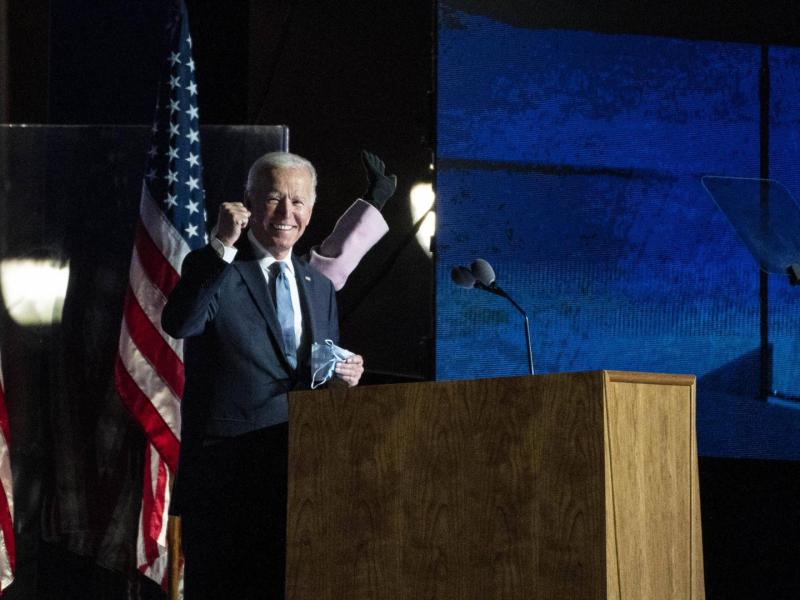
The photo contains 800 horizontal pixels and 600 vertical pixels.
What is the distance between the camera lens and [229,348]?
9.99 ft

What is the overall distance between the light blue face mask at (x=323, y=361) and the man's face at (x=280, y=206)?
0.34 metres

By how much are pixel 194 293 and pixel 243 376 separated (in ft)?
0.86

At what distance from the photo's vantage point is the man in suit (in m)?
2.92

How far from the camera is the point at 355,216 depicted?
159 inches

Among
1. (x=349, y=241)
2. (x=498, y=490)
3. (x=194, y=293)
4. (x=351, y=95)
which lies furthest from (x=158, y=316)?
(x=498, y=490)

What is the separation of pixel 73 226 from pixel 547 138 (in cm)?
171

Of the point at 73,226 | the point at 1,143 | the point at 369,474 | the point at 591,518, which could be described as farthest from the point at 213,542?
the point at 1,143

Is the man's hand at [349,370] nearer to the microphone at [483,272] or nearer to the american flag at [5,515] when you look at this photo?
the microphone at [483,272]

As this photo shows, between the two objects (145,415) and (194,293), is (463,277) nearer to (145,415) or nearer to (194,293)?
(194,293)

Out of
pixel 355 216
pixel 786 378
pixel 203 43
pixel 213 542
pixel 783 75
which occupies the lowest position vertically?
pixel 213 542

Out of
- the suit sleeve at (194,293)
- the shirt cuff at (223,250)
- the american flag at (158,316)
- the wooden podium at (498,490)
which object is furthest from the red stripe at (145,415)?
the wooden podium at (498,490)

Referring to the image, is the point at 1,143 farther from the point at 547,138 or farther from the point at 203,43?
the point at 547,138

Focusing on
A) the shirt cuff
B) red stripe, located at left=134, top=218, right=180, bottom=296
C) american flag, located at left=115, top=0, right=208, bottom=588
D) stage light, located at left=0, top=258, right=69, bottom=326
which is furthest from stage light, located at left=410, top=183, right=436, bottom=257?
stage light, located at left=0, top=258, right=69, bottom=326

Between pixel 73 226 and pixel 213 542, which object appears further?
pixel 73 226
